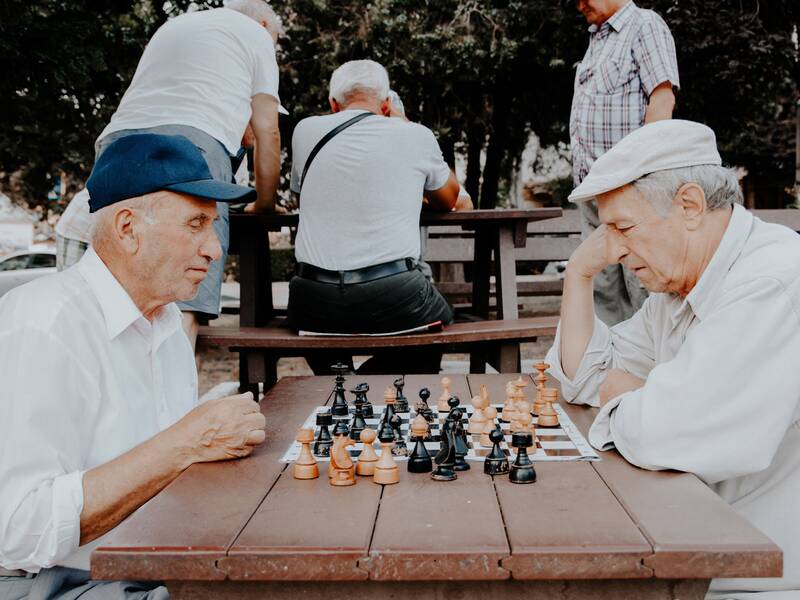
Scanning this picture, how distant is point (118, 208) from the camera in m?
2.23

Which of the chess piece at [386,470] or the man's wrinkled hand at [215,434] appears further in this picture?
the man's wrinkled hand at [215,434]

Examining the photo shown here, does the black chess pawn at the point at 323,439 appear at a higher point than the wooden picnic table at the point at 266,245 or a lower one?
lower

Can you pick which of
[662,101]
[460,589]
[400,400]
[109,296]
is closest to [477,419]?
[400,400]

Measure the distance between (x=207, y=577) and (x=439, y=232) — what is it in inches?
Result: 281

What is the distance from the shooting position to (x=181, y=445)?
6.50ft

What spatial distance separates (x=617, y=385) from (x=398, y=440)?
67 cm

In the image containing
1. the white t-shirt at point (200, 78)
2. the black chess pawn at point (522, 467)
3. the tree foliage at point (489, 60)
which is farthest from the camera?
the tree foliage at point (489, 60)

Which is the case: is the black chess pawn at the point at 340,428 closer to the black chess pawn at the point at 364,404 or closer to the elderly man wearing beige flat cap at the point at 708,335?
the black chess pawn at the point at 364,404

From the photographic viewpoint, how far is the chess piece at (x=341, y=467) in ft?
5.95

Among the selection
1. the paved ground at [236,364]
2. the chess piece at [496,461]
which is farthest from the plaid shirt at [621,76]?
the chess piece at [496,461]

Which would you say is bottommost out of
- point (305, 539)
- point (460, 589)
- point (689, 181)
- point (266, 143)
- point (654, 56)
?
point (460, 589)

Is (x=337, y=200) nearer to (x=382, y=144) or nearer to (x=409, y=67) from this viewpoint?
(x=382, y=144)

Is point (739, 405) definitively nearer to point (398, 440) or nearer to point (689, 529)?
point (689, 529)

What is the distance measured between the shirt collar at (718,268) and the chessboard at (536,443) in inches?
17.5
